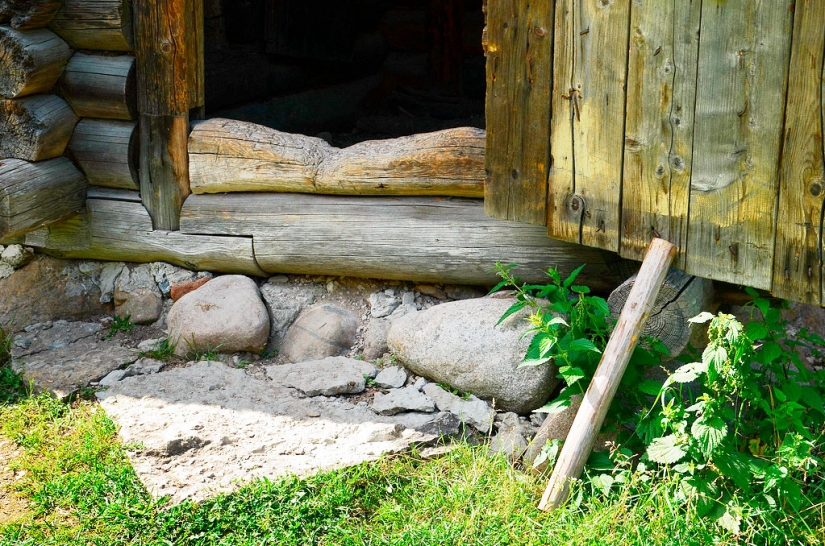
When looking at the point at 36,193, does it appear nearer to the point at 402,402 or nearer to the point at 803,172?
the point at 402,402

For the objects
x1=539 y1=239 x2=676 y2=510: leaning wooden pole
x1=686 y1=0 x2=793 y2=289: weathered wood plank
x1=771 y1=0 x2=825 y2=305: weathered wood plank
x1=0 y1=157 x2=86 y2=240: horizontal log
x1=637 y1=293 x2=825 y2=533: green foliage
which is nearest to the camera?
x1=771 y1=0 x2=825 y2=305: weathered wood plank

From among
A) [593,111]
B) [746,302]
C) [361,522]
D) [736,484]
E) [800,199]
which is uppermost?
[593,111]

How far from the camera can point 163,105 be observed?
15.6ft

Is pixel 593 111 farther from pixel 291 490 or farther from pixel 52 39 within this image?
pixel 52 39

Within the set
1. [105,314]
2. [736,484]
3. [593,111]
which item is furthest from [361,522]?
[105,314]

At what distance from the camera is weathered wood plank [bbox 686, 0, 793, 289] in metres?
2.84

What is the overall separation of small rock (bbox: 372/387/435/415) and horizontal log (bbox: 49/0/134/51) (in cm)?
229

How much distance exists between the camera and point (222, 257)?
15.9ft

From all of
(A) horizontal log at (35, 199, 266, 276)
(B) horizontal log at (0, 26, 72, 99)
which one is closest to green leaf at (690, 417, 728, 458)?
(A) horizontal log at (35, 199, 266, 276)

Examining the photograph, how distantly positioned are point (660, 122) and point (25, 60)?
3.08m

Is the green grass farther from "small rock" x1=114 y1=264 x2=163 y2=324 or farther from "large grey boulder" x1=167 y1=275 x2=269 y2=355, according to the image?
"small rock" x1=114 y1=264 x2=163 y2=324

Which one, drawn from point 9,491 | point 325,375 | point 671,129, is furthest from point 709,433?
point 9,491

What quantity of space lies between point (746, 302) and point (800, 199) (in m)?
0.93

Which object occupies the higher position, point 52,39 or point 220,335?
point 52,39
